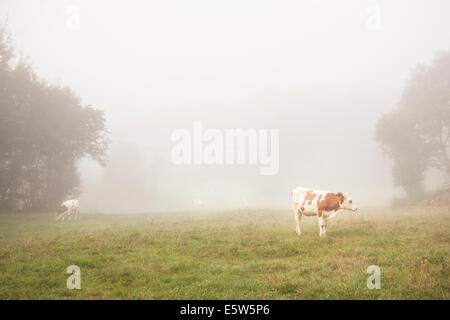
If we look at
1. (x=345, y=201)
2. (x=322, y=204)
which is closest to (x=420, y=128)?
(x=345, y=201)

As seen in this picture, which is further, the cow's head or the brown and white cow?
the cow's head

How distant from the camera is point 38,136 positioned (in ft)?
107

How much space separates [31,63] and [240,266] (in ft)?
127

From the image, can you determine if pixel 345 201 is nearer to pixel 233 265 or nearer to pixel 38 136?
pixel 233 265

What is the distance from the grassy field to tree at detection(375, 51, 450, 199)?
27.8 meters

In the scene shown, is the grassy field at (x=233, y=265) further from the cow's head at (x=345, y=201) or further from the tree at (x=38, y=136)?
the tree at (x=38, y=136)

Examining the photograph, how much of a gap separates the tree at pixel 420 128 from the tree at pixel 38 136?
137 feet

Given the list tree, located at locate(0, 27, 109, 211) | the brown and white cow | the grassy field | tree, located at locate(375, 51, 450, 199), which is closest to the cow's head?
the brown and white cow

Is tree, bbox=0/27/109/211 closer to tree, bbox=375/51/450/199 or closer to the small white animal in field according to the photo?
the small white animal in field

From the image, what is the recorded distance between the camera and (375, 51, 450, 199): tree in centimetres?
3728

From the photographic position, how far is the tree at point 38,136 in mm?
30391

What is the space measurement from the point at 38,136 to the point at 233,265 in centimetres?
3247

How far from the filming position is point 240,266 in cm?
963

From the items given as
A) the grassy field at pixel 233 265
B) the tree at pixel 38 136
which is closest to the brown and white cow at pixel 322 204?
the grassy field at pixel 233 265
